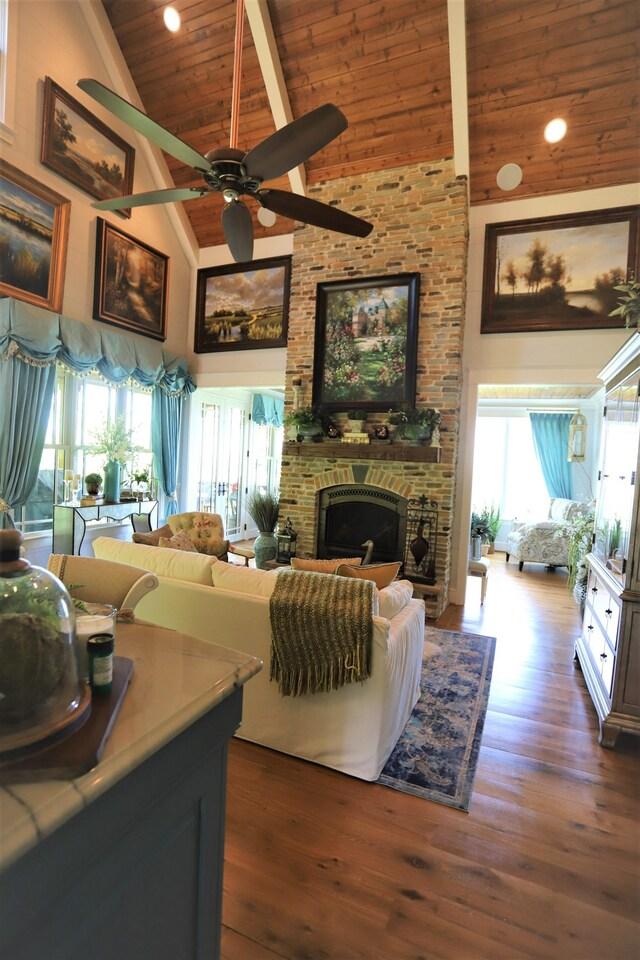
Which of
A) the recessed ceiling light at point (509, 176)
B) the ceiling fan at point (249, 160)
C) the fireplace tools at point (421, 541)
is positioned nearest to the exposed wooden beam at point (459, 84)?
the recessed ceiling light at point (509, 176)

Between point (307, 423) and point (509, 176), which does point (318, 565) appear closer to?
point (307, 423)

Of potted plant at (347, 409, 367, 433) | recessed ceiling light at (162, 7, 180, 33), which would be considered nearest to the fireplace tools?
potted plant at (347, 409, 367, 433)

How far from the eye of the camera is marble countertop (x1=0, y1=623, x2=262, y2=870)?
643 mm

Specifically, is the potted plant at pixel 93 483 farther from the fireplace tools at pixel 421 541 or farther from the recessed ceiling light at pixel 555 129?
the recessed ceiling light at pixel 555 129

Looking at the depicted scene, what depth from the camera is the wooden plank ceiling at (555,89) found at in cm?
399

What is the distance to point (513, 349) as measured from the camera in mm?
4992

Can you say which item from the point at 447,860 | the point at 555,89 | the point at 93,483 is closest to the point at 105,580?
the point at 447,860

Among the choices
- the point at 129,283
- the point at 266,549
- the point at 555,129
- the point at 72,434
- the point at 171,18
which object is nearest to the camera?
the point at 555,129

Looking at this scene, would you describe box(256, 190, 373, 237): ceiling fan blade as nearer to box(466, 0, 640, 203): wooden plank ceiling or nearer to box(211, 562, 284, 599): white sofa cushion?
box(211, 562, 284, 599): white sofa cushion

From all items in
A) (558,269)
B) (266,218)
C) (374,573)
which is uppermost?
(266,218)

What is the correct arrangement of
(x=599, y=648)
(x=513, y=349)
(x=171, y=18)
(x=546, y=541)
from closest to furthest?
(x=599, y=648), (x=171, y=18), (x=513, y=349), (x=546, y=541)

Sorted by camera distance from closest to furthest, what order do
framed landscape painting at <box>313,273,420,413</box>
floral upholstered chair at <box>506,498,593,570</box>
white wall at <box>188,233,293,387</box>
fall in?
1. framed landscape painting at <box>313,273,420,413</box>
2. white wall at <box>188,233,293,387</box>
3. floral upholstered chair at <box>506,498,593,570</box>

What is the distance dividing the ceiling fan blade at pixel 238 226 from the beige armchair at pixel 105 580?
2.07 m

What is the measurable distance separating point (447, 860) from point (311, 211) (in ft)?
10.3
